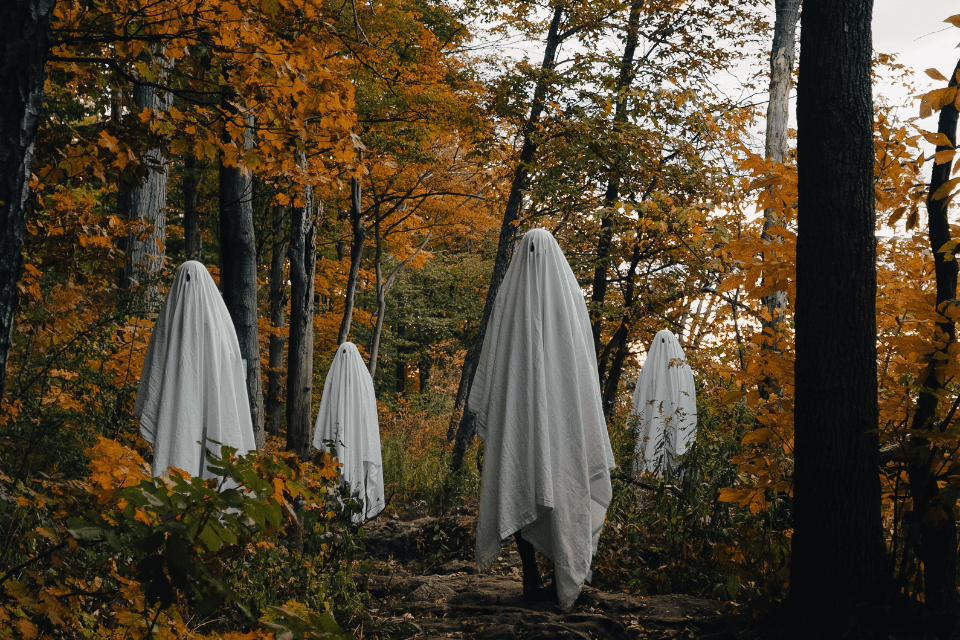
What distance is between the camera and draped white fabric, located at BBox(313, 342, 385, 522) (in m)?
7.86

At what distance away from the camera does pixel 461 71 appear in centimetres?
1079

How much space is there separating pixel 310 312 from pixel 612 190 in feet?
24.2

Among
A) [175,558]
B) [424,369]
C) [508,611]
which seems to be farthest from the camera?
[424,369]

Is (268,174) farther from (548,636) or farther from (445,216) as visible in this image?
(445,216)

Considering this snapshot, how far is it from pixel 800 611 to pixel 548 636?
3.82 ft

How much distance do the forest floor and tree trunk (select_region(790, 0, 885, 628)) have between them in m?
0.64

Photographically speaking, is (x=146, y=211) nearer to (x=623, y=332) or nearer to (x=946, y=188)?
(x=623, y=332)

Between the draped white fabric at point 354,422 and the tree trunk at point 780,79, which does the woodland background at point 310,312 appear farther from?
the draped white fabric at point 354,422

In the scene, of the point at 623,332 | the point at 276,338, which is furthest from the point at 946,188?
the point at 276,338

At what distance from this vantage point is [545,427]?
152 inches

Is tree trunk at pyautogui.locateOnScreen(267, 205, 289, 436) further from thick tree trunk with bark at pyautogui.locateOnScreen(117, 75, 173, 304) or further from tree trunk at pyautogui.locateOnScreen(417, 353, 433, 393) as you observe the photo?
tree trunk at pyautogui.locateOnScreen(417, 353, 433, 393)

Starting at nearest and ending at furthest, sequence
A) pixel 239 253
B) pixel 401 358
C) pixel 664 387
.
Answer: pixel 239 253 → pixel 664 387 → pixel 401 358

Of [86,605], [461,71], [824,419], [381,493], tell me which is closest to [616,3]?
[461,71]

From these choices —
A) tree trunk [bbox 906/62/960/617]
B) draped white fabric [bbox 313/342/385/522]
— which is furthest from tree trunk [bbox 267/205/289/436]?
tree trunk [bbox 906/62/960/617]
